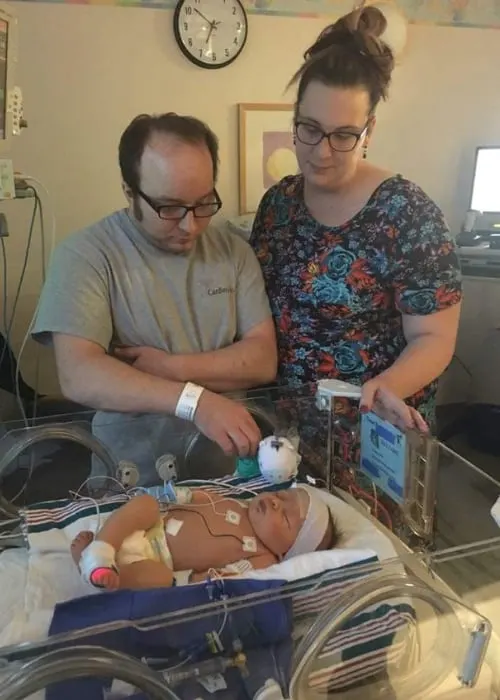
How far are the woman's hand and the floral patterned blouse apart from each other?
0.61ft

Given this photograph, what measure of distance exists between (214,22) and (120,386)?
2101 millimetres

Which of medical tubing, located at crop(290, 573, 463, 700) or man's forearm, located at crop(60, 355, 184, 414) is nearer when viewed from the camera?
medical tubing, located at crop(290, 573, 463, 700)

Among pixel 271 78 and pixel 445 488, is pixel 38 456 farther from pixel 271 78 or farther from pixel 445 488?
pixel 271 78

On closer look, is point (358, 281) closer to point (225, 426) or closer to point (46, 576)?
point (225, 426)

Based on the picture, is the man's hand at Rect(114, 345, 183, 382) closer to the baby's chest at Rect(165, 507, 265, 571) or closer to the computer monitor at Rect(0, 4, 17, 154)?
the baby's chest at Rect(165, 507, 265, 571)

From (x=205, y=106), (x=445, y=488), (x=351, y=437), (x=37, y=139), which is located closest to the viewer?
(x=445, y=488)

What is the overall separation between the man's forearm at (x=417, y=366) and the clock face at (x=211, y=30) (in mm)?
1928

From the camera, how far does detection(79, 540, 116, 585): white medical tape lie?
99 centimetres

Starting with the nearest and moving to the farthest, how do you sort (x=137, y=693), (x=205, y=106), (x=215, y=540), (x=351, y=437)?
(x=137, y=693), (x=215, y=540), (x=351, y=437), (x=205, y=106)

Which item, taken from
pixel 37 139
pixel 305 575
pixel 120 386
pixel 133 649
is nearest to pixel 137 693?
pixel 133 649

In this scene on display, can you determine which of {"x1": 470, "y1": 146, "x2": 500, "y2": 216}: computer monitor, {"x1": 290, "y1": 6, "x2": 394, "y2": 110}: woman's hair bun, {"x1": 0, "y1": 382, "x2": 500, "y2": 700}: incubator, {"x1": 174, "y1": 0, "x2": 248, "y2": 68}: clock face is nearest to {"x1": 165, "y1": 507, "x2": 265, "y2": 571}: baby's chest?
{"x1": 0, "y1": 382, "x2": 500, "y2": 700}: incubator

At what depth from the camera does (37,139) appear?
2822 millimetres

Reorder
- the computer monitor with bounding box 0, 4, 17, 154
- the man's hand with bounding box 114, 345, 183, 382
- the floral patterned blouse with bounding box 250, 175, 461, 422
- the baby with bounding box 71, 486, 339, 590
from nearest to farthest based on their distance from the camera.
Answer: the baby with bounding box 71, 486, 339, 590
the man's hand with bounding box 114, 345, 183, 382
the floral patterned blouse with bounding box 250, 175, 461, 422
the computer monitor with bounding box 0, 4, 17, 154

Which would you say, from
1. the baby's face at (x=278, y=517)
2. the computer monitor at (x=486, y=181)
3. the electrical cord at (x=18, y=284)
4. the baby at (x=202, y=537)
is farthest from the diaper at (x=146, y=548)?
the computer monitor at (x=486, y=181)
